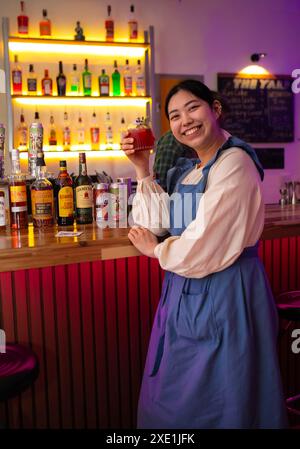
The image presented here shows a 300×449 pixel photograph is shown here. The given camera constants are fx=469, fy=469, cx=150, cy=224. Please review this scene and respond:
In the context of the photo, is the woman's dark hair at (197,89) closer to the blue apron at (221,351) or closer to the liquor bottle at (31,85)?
the blue apron at (221,351)

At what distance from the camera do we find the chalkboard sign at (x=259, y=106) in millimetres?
4926

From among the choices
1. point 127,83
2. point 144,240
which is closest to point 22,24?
point 127,83

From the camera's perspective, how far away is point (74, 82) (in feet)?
14.0

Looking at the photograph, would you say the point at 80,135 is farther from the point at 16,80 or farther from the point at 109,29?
the point at 109,29

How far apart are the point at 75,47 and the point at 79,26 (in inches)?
7.7

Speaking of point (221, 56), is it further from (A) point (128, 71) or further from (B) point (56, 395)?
(B) point (56, 395)

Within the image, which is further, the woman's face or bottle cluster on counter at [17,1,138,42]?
bottle cluster on counter at [17,1,138,42]

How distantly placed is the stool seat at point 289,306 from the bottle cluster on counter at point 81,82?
2.83 meters

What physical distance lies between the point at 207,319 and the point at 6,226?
94cm

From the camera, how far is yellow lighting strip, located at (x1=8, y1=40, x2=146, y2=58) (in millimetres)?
4074

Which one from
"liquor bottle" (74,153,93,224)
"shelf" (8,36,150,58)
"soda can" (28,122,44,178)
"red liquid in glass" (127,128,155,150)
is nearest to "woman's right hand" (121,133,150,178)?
"red liquid in glass" (127,128,155,150)

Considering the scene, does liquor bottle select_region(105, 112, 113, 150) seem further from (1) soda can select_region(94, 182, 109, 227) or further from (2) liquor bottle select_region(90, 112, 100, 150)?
(1) soda can select_region(94, 182, 109, 227)

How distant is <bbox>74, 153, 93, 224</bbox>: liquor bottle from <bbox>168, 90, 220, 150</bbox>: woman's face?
1.79ft

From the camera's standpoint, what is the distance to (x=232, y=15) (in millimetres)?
4828
